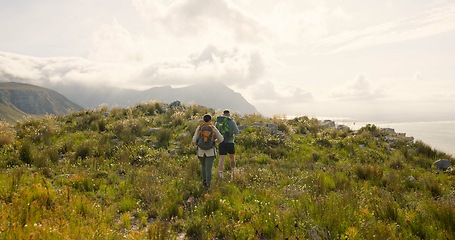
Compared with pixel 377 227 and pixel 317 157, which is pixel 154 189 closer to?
pixel 377 227

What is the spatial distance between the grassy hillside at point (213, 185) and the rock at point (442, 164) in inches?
12.1

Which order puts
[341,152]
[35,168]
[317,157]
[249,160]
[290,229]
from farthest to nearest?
1. [341,152]
2. [317,157]
3. [249,160]
4. [35,168]
5. [290,229]

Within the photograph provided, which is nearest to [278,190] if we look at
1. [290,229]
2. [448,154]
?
[290,229]

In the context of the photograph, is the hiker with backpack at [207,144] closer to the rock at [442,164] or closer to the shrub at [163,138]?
the shrub at [163,138]

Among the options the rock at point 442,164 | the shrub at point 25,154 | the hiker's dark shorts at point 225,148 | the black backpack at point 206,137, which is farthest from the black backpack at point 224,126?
the rock at point 442,164

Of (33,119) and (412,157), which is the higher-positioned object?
(33,119)

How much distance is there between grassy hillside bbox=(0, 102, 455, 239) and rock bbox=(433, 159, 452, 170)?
1.01 ft

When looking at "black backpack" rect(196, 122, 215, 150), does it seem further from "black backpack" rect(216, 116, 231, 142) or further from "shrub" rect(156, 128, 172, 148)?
"shrub" rect(156, 128, 172, 148)

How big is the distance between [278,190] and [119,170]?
5.88m

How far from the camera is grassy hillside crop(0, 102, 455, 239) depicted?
5172 millimetres

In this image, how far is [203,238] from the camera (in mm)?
5121

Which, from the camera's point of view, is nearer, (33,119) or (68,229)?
(68,229)

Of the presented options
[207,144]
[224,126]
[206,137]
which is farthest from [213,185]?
[224,126]

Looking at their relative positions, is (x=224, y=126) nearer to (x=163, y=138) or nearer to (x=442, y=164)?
(x=163, y=138)
